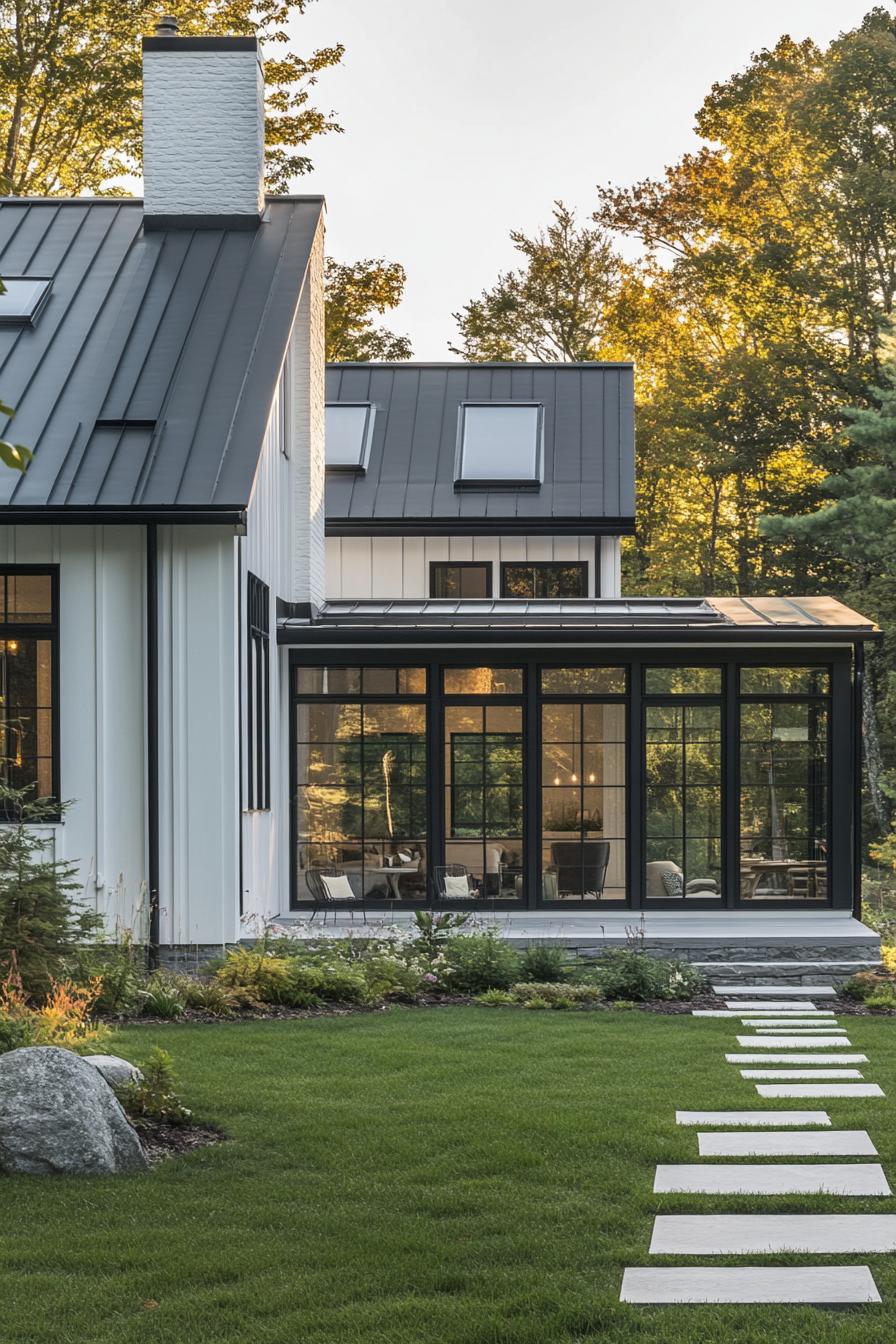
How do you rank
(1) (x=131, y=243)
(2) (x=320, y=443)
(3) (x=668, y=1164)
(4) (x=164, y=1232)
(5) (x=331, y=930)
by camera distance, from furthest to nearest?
(2) (x=320, y=443), (1) (x=131, y=243), (5) (x=331, y=930), (3) (x=668, y=1164), (4) (x=164, y=1232)

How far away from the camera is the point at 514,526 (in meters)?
18.9

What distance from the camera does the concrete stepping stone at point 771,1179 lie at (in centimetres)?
614

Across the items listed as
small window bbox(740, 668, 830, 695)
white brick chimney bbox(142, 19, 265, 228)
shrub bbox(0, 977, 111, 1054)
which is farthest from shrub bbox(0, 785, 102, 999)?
white brick chimney bbox(142, 19, 265, 228)

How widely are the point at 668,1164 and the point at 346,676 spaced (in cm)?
821

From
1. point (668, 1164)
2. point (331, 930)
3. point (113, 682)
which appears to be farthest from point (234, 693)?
point (668, 1164)

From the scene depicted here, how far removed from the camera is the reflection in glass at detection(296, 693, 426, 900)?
14211mm

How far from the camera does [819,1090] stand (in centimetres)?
825

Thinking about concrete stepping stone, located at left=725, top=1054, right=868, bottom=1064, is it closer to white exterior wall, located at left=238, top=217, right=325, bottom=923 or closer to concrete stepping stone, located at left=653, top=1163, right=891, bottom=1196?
concrete stepping stone, located at left=653, top=1163, right=891, bottom=1196

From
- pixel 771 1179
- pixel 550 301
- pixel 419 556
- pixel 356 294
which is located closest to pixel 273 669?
pixel 419 556

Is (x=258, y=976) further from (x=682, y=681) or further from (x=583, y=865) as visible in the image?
(x=682, y=681)

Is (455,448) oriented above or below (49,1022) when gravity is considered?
above

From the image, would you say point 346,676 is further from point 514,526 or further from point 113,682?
point 514,526

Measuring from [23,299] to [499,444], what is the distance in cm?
751

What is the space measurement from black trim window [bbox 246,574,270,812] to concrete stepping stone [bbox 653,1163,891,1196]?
21.4 feet
